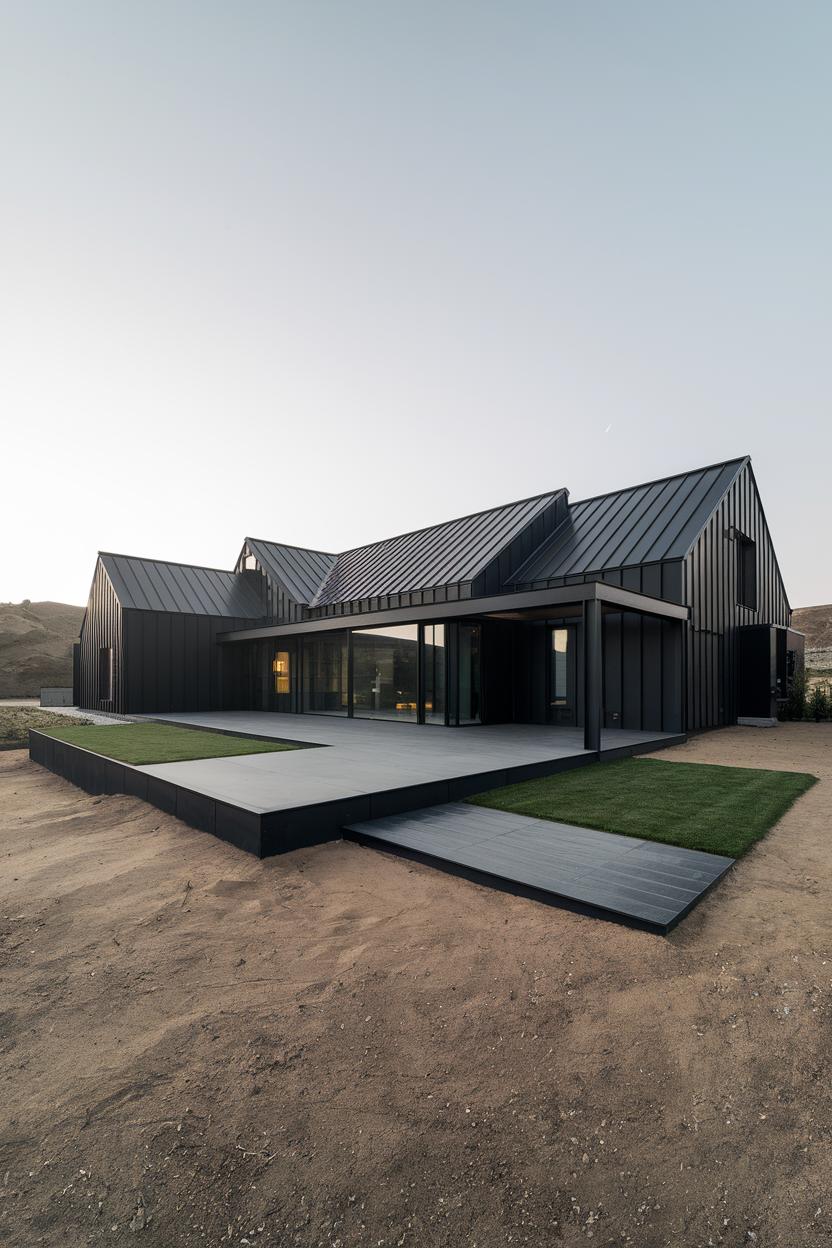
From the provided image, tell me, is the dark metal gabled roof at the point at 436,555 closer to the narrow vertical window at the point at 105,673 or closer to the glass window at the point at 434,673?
the glass window at the point at 434,673

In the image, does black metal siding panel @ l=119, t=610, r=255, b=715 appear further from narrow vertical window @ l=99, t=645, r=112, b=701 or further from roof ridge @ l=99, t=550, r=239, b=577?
roof ridge @ l=99, t=550, r=239, b=577

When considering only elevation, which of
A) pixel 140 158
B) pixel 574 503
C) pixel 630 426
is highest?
pixel 140 158

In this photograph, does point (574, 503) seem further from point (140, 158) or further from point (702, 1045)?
point (702, 1045)

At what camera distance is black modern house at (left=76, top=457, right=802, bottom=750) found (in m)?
12.1

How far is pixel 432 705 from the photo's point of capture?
13797 millimetres

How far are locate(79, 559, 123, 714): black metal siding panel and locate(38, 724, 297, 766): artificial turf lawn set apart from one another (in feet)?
17.8

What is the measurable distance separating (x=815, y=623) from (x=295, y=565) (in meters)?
73.4

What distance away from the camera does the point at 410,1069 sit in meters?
2.43

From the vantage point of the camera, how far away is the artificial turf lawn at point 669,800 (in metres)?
5.33

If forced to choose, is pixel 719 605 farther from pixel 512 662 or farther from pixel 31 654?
pixel 31 654

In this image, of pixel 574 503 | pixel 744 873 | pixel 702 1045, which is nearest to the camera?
pixel 702 1045

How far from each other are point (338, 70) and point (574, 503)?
12.0 metres

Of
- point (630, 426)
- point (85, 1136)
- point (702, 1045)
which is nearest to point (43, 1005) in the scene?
point (85, 1136)

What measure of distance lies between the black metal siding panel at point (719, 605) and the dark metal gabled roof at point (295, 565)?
11.9 meters
